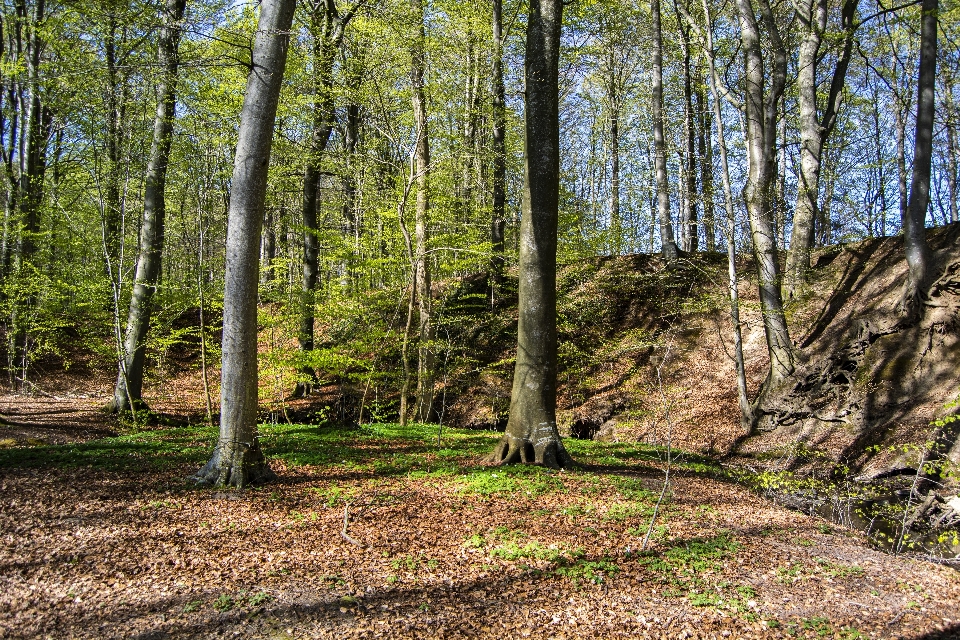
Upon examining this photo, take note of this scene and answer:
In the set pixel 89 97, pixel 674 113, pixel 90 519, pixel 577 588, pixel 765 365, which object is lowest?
pixel 577 588

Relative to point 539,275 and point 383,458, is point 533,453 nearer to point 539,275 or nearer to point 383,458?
point 383,458

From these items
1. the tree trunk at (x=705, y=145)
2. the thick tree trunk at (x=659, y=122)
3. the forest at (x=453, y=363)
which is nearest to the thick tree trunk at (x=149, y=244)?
the forest at (x=453, y=363)

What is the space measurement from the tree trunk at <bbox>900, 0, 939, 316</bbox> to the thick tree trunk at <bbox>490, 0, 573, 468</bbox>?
7.32 metres

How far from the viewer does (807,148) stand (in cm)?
1191

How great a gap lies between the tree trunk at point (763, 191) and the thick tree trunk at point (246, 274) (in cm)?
932

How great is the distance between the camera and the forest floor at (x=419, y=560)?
345 centimetres

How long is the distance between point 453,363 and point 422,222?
485 centimetres

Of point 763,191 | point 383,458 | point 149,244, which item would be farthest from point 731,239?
point 149,244

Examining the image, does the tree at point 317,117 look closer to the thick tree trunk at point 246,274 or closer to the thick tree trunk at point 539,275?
the thick tree trunk at point 246,274

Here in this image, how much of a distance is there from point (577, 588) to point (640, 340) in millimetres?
10341

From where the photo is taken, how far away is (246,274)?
18.5ft

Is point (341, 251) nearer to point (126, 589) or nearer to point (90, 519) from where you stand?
point (90, 519)

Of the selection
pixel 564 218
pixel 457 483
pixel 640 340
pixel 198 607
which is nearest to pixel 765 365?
pixel 640 340

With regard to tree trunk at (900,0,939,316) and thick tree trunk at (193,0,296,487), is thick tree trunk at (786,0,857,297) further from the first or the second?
thick tree trunk at (193,0,296,487)
